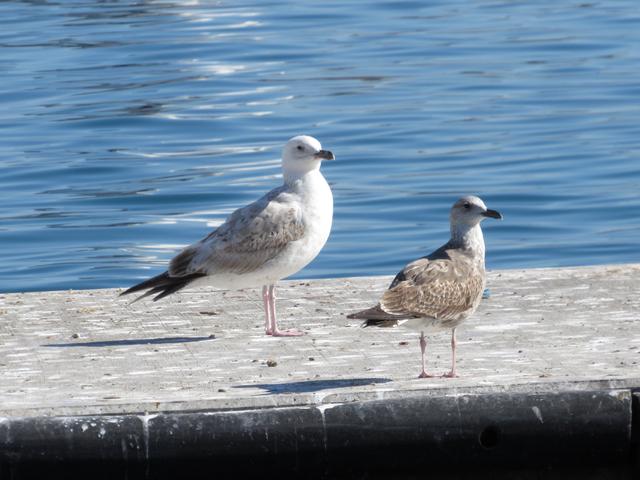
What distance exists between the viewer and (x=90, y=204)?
19.6 meters

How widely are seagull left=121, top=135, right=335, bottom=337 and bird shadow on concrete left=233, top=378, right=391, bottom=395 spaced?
1.66 metres

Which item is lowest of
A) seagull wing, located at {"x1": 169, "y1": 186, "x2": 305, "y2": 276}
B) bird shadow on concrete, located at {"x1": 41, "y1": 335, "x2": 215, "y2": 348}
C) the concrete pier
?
the concrete pier

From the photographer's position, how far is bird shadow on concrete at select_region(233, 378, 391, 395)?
777 centimetres

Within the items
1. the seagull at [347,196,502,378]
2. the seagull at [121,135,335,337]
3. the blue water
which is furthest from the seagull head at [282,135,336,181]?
the blue water

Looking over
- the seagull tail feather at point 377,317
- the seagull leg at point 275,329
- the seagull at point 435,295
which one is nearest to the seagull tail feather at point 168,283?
the seagull leg at point 275,329

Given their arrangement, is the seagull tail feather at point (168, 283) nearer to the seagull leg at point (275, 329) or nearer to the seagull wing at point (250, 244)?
the seagull wing at point (250, 244)

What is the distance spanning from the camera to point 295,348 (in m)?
8.88

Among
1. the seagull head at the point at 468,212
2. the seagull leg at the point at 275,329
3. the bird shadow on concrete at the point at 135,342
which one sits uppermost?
the seagull head at the point at 468,212

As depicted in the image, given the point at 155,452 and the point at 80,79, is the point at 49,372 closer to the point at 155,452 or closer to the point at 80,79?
the point at 155,452

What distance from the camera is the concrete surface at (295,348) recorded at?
7672 millimetres

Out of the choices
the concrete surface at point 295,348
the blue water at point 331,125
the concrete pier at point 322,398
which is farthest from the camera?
the blue water at point 331,125

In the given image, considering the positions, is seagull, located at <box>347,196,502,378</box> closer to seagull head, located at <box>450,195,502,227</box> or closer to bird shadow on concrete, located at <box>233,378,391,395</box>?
seagull head, located at <box>450,195,502,227</box>

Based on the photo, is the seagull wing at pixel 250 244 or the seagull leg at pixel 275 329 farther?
the seagull wing at pixel 250 244

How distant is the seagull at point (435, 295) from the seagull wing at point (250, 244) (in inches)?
48.7
